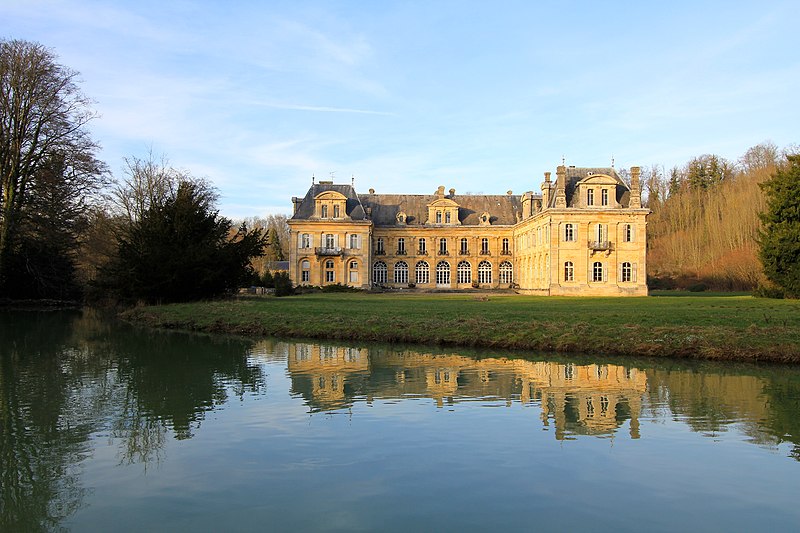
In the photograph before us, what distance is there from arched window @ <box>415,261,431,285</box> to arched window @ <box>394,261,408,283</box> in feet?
2.81

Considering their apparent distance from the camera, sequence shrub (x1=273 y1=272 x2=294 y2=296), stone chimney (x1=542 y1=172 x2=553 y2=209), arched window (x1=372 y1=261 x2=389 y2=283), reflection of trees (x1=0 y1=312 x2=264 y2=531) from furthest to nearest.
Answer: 1. arched window (x1=372 y1=261 x2=389 y2=283)
2. stone chimney (x1=542 y1=172 x2=553 y2=209)
3. shrub (x1=273 y1=272 x2=294 y2=296)
4. reflection of trees (x1=0 y1=312 x2=264 y2=531)

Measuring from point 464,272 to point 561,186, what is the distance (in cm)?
1284

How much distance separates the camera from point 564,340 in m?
14.6

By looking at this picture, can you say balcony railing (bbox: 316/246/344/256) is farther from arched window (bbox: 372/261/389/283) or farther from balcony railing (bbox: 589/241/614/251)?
balcony railing (bbox: 589/241/614/251)

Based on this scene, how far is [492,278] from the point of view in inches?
1953

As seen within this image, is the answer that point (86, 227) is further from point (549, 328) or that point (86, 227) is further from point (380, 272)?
point (380, 272)

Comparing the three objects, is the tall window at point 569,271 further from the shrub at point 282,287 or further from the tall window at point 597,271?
the shrub at point 282,287

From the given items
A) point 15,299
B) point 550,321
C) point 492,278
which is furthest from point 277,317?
point 492,278

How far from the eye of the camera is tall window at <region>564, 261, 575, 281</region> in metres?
39.1

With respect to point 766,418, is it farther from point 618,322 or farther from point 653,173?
point 653,173

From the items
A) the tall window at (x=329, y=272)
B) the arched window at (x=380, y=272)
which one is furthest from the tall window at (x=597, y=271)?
the tall window at (x=329, y=272)

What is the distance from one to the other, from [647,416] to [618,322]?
27.2 ft

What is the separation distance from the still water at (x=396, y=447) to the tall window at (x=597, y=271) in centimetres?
2740

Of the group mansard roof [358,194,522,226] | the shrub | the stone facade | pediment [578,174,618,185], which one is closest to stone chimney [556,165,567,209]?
the stone facade
